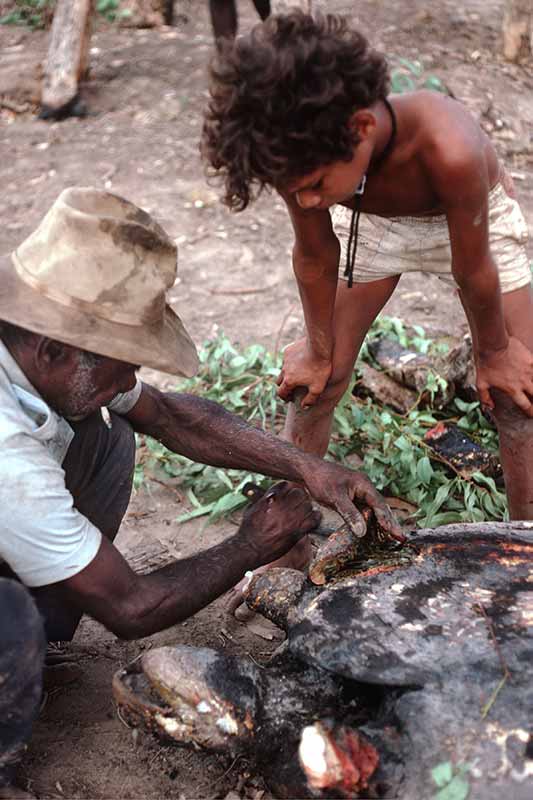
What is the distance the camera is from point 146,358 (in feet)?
6.86

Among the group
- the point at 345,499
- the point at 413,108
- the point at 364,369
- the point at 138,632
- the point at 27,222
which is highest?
the point at 413,108

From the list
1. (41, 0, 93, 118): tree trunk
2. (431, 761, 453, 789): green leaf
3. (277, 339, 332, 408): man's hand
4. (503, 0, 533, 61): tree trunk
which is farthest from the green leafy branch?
(503, 0, 533, 61): tree trunk

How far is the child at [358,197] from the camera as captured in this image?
205 cm

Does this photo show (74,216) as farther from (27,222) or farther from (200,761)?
(27,222)

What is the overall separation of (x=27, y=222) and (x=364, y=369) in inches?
111

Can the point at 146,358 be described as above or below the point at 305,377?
above

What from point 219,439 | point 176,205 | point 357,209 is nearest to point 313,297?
point 357,209

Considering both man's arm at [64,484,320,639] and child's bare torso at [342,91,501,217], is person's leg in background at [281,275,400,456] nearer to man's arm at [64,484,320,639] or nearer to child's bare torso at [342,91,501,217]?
child's bare torso at [342,91,501,217]

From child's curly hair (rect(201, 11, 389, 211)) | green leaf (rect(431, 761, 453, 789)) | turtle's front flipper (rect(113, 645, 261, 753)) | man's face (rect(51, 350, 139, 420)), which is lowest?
turtle's front flipper (rect(113, 645, 261, 753))

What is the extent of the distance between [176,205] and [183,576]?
12.7ft

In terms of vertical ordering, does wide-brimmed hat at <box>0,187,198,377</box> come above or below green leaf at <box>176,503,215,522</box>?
above

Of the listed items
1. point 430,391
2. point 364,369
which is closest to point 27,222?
point 364,369

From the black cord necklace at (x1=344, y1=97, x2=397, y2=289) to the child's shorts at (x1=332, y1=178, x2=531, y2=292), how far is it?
39 millimetres

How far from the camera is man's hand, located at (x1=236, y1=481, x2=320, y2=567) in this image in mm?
2426
